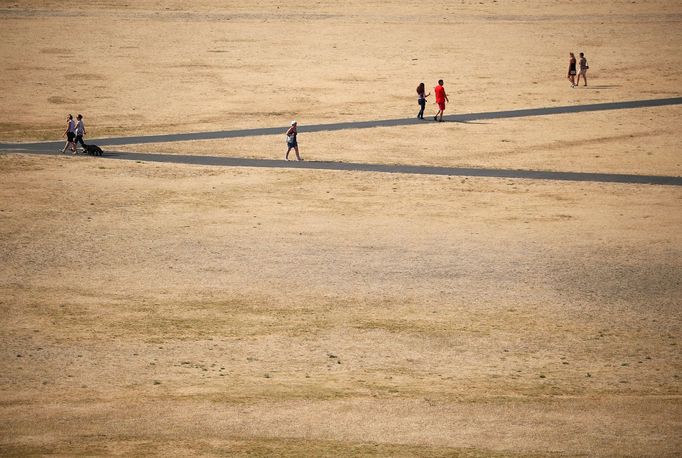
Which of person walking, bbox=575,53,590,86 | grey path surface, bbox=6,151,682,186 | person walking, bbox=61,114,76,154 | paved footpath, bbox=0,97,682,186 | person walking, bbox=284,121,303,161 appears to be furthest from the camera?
person walking, bbox=575,53,590,86

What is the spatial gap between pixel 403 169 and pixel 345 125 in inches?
310

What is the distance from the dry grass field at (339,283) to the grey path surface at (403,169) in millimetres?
724

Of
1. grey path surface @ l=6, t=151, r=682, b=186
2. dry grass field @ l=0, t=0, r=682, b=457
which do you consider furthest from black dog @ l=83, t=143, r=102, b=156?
dry grass field @ l=0, t=0, r=682, b=457

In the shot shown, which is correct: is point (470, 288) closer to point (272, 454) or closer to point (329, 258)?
point (329, 258)

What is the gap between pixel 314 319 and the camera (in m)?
19.0

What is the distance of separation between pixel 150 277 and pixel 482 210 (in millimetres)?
10227

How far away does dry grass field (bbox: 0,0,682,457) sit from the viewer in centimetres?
1461

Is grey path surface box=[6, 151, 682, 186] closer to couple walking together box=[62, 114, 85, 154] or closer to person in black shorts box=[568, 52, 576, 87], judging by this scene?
couple walking together box=[62, 114, 85, 154]

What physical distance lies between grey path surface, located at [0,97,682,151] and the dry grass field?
0.95 meters

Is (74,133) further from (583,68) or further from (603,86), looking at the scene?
(603,86)

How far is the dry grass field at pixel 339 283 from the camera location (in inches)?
575

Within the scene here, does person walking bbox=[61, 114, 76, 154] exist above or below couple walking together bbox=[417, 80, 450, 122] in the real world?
below

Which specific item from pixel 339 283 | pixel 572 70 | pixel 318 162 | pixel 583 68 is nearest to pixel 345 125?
pixel 318 162

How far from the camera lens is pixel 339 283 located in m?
21.1
